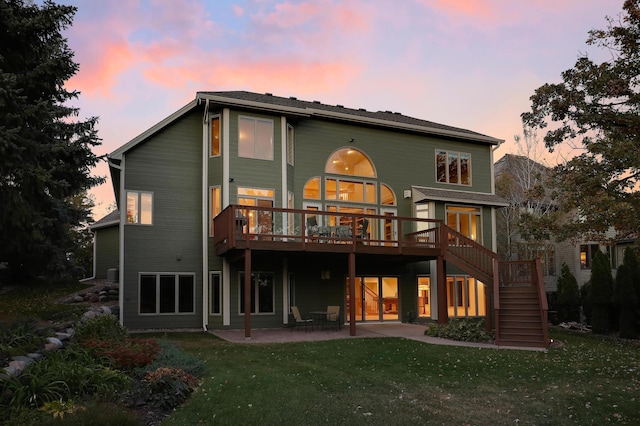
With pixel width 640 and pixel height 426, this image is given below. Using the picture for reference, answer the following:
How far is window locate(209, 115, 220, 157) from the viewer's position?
17216 millimetres

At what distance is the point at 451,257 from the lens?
663 inches

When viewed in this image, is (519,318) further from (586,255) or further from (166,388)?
(586,255)

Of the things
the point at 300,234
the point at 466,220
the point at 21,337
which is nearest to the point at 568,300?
the point at 466,220

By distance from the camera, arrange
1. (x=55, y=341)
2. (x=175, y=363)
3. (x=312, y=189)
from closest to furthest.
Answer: (x=55, y=341) < (x=175, y=363) < (x=312, y=189)

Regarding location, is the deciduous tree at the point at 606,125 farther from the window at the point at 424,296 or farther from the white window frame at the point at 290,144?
the white window frame at the point at 290,144

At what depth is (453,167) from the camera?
21.4 metres

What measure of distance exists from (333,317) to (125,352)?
8.76m

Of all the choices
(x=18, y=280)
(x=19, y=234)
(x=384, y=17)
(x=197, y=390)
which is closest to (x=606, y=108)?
(x=384, y=17)

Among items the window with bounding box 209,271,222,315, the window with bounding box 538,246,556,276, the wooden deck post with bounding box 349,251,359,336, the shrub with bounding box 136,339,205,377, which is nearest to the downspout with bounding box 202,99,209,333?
the window with bounding box 209,271,222,315

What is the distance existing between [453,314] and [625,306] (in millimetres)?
6231

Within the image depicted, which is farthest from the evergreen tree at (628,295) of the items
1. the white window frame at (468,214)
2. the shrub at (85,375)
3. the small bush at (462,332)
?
the shrub at (85,375)

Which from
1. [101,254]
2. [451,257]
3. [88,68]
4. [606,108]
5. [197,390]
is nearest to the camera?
[197,390]

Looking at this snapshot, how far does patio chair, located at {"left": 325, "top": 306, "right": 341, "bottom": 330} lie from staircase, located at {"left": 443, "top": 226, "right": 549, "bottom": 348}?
435 cm

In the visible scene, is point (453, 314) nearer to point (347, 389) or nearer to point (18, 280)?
point (347, 389)
